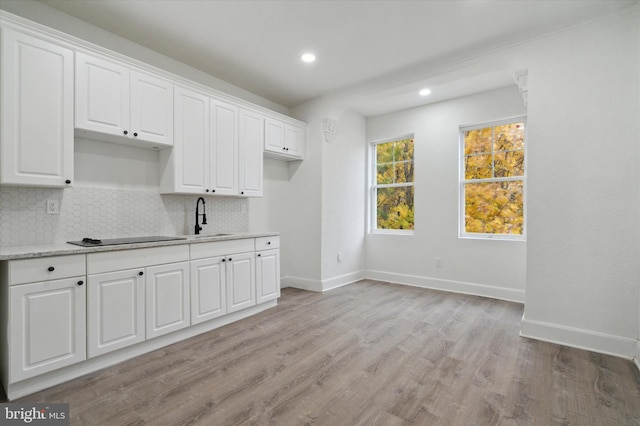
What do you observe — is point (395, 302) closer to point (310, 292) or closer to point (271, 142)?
point (310, 292)

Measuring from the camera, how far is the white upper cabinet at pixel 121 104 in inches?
95.6

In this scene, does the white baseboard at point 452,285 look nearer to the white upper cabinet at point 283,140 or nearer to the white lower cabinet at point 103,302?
the white upper cabinet at point 283,140

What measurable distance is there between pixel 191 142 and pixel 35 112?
3.92ft

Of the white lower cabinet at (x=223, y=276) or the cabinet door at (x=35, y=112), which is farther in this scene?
the white lower cabinet at (x=223, y=276)

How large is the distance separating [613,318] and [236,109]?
4.12m

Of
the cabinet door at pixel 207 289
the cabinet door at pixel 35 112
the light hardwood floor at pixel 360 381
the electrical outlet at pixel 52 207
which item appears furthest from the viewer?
the cabinet door at pixel 207 289

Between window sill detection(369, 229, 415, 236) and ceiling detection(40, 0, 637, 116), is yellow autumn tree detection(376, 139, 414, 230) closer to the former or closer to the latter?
window sill detection(369, 229, 415, 236)

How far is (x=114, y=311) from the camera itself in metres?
2.35

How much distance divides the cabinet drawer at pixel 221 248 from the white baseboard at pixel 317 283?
1422 millimetres

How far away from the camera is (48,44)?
224 cm

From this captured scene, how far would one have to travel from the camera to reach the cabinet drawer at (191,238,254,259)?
9.68ft

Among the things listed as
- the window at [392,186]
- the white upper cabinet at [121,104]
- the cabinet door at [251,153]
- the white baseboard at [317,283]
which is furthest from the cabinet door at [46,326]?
the window at [392,186]

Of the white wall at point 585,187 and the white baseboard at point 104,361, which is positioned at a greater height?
the white wall at point 585,187

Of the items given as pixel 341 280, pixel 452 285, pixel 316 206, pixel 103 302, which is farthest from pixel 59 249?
pixel 452 285
